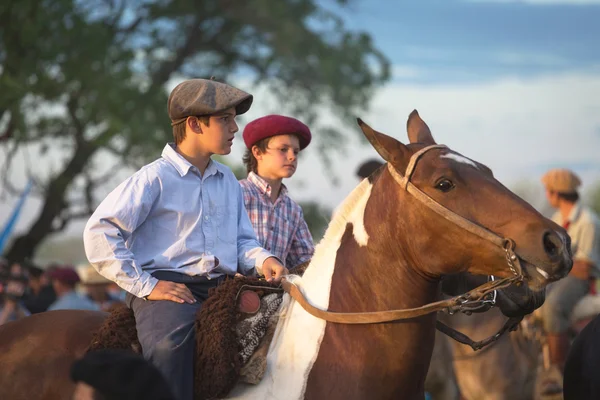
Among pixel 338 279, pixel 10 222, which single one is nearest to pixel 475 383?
pixel 338 279

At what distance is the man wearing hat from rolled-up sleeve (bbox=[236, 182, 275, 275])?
5913mm

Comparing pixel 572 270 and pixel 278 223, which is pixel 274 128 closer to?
pixel 278 223

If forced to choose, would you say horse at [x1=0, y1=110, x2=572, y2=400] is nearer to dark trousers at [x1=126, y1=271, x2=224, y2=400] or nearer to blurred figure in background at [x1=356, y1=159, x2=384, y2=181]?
dark trousers at [x1=126, y1=271, x2=224, y2=400]

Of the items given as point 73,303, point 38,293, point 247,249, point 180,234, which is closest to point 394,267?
point 247,249

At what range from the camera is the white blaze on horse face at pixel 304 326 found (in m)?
4.35

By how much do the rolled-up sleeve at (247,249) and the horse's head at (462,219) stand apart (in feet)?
2.79

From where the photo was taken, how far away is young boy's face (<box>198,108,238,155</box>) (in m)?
4.74

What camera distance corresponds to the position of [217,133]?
15.6 feet

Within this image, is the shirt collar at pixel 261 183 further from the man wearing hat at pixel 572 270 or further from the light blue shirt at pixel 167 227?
the man wearing hat at pixel 572 270

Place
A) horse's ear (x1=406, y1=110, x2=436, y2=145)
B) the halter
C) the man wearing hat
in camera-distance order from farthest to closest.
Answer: the man wearing hat, horse's ear (x1=406, y1=110, x2=436, y2=145), the halter

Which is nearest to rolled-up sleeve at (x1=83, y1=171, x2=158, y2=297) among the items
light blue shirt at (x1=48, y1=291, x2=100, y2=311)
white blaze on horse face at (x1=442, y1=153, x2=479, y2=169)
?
white blaze on horse face at (x1=442, y1=153, x2=479, y2=169)

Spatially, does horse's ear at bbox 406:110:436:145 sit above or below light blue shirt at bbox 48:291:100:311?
above

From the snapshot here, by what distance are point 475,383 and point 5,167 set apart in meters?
13.1

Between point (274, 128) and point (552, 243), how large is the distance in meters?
2.53
